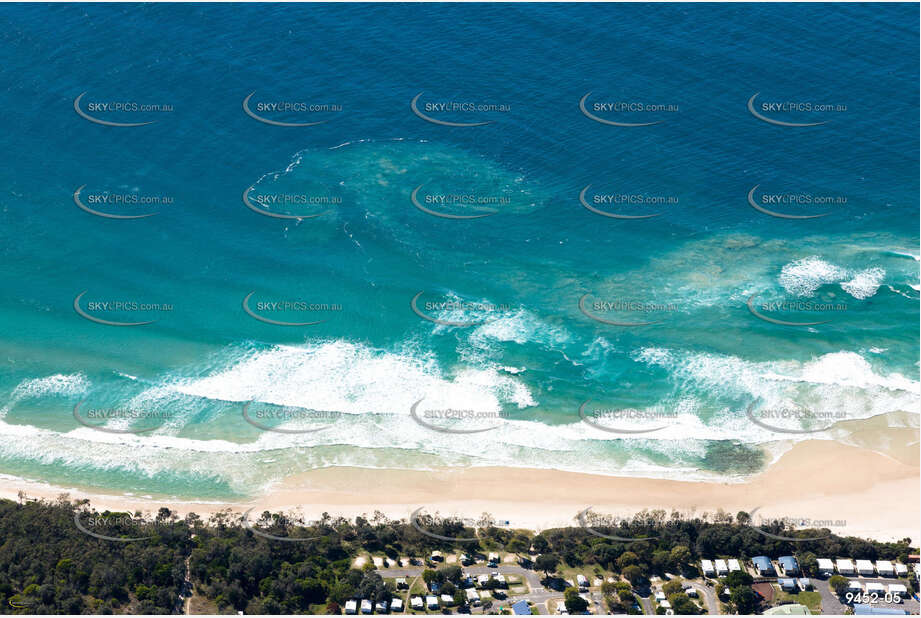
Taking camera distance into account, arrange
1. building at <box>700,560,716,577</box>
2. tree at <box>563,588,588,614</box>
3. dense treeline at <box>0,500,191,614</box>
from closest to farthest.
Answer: dense treeline at <box>0,500,191,614</box> → tree at <box>563,588,588,614</box> → building at <box>700,560,716,577</box>

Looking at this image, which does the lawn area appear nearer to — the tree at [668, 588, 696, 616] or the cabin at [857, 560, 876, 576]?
the cabin at [857, 560, 876, 576]

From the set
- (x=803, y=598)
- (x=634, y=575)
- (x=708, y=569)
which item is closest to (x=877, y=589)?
(x=803, y=598)

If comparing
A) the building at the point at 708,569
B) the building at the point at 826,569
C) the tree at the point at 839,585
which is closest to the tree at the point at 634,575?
the building at the point at 708,569

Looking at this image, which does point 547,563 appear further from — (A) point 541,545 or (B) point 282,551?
(B) point 282,551

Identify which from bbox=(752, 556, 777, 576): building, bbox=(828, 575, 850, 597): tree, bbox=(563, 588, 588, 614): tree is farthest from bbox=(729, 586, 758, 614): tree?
bbox=(563, 588, 588, 614): tree

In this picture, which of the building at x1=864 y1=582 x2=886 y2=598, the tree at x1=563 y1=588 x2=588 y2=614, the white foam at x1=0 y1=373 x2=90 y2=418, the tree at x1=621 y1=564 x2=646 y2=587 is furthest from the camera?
the white foam at x1=0 y1=373 x2=90 y2=418

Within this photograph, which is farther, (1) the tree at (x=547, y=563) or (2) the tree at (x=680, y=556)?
(2) the tree at (x=680, y=556)

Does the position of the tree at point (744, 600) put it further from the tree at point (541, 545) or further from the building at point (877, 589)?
the tree at point (541, 545)

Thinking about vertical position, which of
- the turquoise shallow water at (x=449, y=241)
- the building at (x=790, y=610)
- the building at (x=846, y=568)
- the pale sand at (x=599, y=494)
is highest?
the turquoise shallow water at (x=449, y=241)
